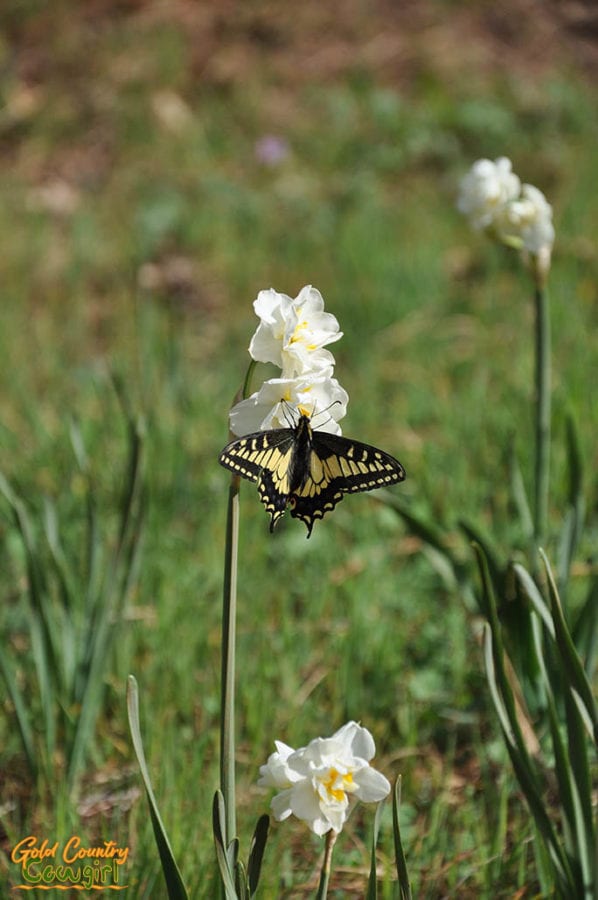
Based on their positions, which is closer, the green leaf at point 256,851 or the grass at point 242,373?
the green leaf at point 256,851

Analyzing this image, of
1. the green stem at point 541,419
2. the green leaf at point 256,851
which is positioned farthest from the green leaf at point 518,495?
the green leaf at point 256,851

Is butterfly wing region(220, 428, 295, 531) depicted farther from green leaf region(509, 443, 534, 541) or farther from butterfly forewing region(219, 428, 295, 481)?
green leaf region(509, 443, 534, 541)

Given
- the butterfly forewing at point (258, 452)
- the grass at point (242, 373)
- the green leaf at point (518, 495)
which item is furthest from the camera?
the green leaf at point (518, 495)

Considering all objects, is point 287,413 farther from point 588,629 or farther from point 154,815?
point 588,629

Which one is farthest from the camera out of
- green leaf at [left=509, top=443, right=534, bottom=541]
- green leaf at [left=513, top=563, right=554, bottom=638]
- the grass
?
green leaf at [left=509, top=443, right=534, bottom=541]

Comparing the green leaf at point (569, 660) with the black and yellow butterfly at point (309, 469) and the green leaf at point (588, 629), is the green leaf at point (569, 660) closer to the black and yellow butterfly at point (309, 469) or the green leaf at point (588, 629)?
the black and yellow butterfly at point (309, 469)

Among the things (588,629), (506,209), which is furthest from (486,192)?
(588,629)

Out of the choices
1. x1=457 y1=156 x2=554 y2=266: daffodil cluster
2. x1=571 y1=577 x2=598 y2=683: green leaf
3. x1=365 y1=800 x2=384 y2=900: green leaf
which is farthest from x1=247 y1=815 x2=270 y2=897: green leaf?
x1=457 y1=156 x2=554 y2=266: daffodil cluster

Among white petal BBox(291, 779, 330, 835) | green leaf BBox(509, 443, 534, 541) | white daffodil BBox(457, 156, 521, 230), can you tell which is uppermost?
white daffodil BBox(457, 156, 521, 230)
